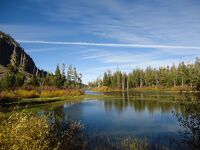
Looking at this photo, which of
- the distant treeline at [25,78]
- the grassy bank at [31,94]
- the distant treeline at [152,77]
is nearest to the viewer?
the grassy bank at [31,94]

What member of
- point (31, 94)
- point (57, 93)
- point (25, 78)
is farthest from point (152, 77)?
point (31, 94)

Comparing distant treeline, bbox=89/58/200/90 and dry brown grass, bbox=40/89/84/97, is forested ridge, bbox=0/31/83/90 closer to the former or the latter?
dry brown grass, bbox=40/89/84/97

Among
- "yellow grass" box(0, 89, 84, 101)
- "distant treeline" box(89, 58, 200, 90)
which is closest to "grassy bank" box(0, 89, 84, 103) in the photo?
"yellow grass" box(0, 89, 84, 101)

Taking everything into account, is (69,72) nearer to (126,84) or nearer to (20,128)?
(126,84)

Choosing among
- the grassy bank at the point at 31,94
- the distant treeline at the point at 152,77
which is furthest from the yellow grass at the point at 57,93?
the distant treeline at the point at 152,77

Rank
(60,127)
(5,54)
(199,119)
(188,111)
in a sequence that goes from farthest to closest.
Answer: (5,54) → (60,127) → (188,111) → (199,119)

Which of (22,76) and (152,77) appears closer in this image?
(22,76)

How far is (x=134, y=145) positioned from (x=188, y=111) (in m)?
5.22

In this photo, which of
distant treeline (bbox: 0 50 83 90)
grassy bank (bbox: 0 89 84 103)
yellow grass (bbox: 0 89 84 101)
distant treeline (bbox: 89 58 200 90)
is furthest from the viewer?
distant treeline (bbox: 89 58 200 90)

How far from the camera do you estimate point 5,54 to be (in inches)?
6654

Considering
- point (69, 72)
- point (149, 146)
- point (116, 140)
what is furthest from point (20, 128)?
point (69, 72)

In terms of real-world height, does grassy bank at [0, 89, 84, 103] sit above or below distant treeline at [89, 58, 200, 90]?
below

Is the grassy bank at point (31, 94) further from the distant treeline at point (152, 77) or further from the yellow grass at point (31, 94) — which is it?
the distant treeline at point (152, 77)

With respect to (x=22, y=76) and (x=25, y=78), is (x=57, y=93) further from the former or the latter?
(x=25, y=78)
